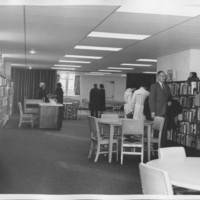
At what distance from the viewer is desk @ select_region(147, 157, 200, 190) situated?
2.47 m

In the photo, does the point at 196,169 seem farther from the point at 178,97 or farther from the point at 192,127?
the point at 178,97

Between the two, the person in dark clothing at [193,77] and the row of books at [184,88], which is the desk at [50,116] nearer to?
the row of books at [184,88]

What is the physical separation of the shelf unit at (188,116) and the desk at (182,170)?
5.68 m

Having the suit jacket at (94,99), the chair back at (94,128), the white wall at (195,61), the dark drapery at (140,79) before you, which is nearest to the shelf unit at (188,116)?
the white wall at (195,61)

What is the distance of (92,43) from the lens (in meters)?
9.51

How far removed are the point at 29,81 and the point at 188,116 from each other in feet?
45.5

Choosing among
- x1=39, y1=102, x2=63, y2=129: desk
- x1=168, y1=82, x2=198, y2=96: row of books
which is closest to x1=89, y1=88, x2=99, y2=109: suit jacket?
x1=39, y1=102, x2=63, y2=129: desk

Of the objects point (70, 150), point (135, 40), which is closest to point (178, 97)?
point (135, 40)

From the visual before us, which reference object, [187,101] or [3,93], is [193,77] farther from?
[3,93]

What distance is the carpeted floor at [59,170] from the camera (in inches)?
193

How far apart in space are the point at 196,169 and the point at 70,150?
5414 millimetres

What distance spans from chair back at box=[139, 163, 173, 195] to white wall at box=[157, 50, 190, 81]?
300 inches

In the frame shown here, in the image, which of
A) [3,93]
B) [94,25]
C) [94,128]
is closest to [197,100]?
[94,128]

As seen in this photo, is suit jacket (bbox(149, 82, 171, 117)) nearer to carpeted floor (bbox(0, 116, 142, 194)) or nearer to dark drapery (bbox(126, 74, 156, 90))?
carpeted floor (bbox(0, 116, 142, 194))
